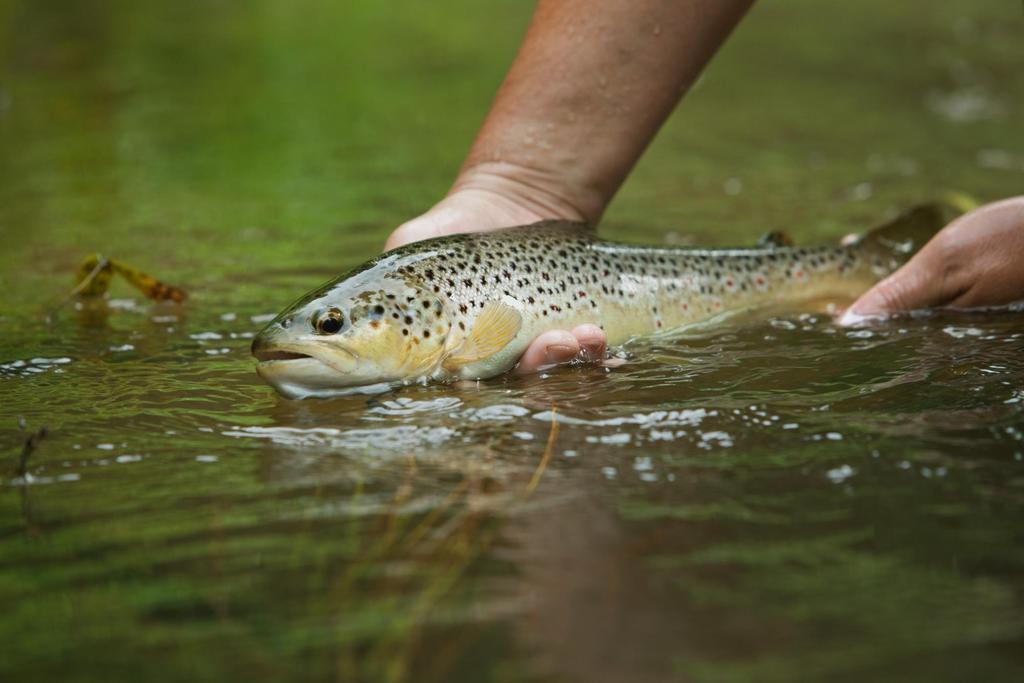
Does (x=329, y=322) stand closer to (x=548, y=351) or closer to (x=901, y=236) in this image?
(x=548, y=351)

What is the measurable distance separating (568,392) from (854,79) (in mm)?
10408

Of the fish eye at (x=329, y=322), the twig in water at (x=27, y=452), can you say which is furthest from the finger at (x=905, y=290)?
the twig in water at (x=27, y=452)

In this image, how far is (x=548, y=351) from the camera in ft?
13.4

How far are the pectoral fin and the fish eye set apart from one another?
15.8 inches

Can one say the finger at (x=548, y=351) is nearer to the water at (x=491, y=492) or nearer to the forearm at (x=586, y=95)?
the water at (x=491, y=492)

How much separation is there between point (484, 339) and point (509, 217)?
3.39 ft

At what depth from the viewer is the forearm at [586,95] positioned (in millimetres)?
4828

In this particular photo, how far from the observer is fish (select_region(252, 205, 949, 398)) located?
148 inches

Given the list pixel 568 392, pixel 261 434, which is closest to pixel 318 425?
pixel 261 434

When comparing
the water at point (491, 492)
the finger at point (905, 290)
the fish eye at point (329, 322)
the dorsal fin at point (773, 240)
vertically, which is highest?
the dorsal fin at point (773, 240)

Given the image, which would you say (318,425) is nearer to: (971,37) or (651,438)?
(651,438)

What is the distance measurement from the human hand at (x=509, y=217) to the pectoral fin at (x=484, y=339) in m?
0.16

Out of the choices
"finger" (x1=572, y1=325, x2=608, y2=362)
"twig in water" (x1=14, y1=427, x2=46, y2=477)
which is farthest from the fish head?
"twig in water" (x1=14, y1=427, x2=46, y2=477)

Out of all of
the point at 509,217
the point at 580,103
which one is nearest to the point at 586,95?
the point at 580,103
